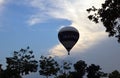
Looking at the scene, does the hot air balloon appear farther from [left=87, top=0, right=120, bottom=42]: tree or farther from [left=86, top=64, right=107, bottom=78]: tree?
[left=86, top=64, right=107, bottom=78]: tree

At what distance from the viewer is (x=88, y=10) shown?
46.2 metres

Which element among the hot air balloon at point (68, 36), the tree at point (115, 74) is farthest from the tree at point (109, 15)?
the tree at point (115, 74)

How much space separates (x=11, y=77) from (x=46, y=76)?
1084 centimetres

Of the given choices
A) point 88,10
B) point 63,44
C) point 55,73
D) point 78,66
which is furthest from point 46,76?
point 88,10

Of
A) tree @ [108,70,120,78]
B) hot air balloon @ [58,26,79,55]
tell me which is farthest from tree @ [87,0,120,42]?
tree @ [108,70,120,78]

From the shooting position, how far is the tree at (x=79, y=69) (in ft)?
539

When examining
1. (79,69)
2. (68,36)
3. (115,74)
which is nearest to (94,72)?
(79,69)

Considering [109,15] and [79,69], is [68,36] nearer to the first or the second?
[109,15]

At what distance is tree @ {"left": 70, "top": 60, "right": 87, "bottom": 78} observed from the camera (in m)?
164

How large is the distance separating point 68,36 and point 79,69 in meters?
75.1

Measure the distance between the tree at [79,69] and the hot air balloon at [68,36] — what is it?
67632mm

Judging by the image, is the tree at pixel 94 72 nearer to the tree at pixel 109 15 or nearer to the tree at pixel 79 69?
the tree at pixel 79 69

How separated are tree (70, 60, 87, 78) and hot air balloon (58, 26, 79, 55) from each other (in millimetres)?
67632

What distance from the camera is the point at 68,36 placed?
93812 millimetres
